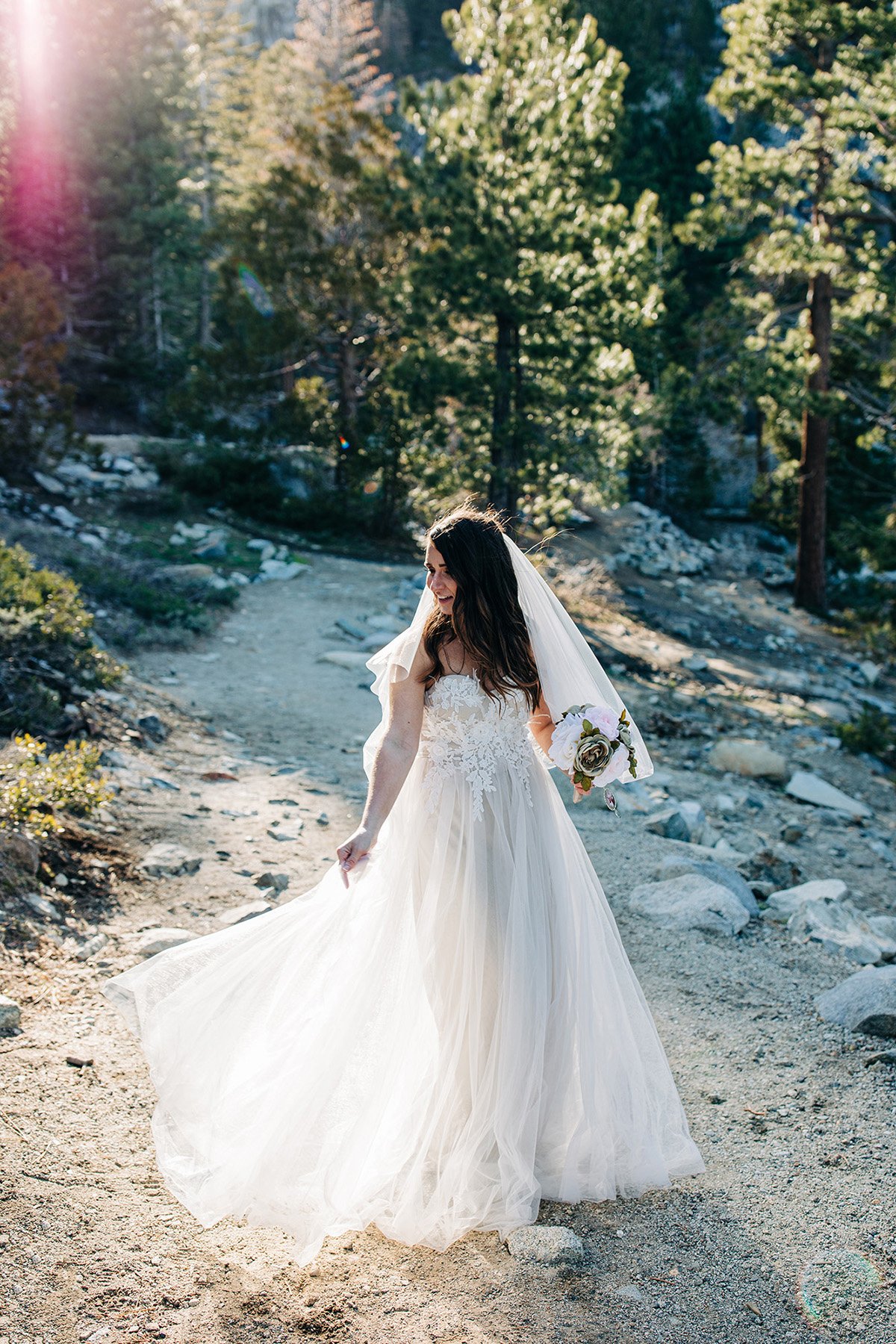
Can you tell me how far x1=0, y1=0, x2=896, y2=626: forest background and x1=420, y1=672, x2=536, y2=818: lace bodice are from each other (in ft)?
32.5

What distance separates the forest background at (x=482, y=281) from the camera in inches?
475

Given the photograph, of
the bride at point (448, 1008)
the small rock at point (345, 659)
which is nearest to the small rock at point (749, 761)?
the small rock at point (345, 659)

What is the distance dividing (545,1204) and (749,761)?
21.4 feet

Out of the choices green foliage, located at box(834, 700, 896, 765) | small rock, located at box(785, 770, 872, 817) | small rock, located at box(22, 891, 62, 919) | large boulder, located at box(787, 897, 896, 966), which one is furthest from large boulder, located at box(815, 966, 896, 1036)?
green foliage, located at box(834, 700, 896, 765)

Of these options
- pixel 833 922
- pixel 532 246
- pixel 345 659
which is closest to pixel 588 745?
pixel 833 922

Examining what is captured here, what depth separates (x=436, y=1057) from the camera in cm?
290

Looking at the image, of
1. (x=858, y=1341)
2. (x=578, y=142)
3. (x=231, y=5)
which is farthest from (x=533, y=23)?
(x=231, y=5)

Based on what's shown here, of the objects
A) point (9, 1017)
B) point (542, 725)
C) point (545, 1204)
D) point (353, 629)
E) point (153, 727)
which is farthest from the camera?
point (353, 629)

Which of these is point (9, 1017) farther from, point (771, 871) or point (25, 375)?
point (25, 375)

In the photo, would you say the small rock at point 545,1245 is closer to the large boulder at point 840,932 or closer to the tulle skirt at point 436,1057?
the tulle skirt at point 436,1057

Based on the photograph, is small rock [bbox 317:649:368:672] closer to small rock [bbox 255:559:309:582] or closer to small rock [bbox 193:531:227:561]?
small rock [bbox 255:559:309:582]

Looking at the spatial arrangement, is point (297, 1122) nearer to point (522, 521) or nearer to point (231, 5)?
point (522, 521)

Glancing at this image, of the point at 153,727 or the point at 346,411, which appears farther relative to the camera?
the point at 346,411

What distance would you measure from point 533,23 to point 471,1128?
41.4 feet
